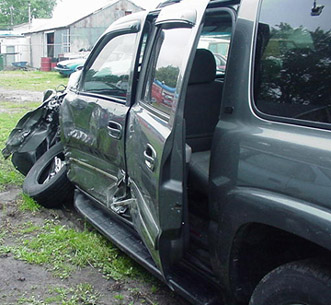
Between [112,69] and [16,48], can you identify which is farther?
[16,48]

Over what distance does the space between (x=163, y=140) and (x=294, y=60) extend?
77 centimetres

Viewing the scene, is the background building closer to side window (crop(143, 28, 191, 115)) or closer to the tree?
side window (crop(143, 28, 191, 115))

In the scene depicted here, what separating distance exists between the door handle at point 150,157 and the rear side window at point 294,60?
25.6 inches

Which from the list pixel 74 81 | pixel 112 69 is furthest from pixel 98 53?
pixel 74 81

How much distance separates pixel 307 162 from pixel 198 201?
4.16ft

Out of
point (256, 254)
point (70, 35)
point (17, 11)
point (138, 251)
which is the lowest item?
point (70, 35)

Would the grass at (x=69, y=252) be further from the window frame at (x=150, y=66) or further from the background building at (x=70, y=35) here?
the background building at (x=70, y=35)

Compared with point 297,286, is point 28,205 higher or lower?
lower

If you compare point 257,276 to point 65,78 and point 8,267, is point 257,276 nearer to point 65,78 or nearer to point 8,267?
point 8,267

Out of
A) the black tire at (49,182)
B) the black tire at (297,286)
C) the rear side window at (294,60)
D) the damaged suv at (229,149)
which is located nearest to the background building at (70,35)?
the black tire at (49,182)

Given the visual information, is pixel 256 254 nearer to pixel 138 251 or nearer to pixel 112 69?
pixel 138 251

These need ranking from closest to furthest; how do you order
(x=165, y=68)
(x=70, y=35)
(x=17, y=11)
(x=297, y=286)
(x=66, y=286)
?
1. (x=297, y=286)
2. (x=165, y=68)
3. (x=66, y=286)
4. (x=70, y=35)
5. (x=17, y=11)

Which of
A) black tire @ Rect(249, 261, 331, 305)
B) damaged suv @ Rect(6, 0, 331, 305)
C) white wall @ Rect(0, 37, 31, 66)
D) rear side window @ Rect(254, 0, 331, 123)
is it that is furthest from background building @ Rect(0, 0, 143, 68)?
black tire @ Rect(249, 261, 331, 305)

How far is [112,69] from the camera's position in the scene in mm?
3496
